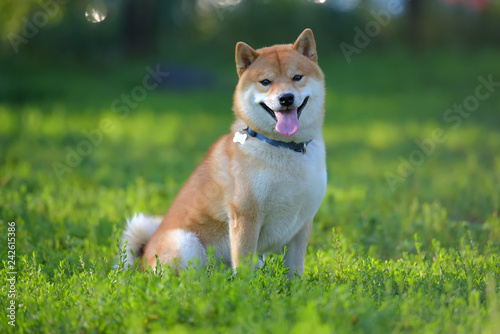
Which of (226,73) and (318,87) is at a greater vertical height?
(318,87)

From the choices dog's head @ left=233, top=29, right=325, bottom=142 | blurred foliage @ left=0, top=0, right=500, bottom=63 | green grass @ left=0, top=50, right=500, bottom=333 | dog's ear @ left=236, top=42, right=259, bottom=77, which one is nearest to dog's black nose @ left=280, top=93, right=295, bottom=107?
dog's head @ left=233, top=29, right=325, bottom=142

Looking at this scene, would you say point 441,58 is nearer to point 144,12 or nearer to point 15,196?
point 144,12

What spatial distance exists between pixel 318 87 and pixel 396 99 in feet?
33.9

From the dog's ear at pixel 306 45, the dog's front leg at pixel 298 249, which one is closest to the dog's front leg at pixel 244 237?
the dog's front leg at pixel 298 249

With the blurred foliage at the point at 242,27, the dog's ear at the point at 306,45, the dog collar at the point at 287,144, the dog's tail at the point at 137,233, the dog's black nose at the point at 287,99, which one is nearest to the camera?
the dog's black nose at the point at 287,99

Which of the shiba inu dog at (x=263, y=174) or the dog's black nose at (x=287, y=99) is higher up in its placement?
the dog's black nose at (x=287, y=99)

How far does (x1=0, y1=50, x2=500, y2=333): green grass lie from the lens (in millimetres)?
3033

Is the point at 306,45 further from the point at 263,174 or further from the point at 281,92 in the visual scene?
the point at 263,174

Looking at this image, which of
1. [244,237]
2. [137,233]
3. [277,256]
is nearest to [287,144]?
[244,237]

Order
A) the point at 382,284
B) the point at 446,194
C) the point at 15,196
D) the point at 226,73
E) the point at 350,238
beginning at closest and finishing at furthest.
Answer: the point at 382,284 < the point at 350,238 < the point at 15,196 < the point at 446,194 < the point at 226,73

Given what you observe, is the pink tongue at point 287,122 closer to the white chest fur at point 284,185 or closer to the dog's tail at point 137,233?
the white chest fur at point 284,185

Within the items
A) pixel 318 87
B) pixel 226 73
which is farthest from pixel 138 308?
pixel 226 73

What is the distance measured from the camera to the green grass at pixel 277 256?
9.95ft

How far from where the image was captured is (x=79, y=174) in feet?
25.0
